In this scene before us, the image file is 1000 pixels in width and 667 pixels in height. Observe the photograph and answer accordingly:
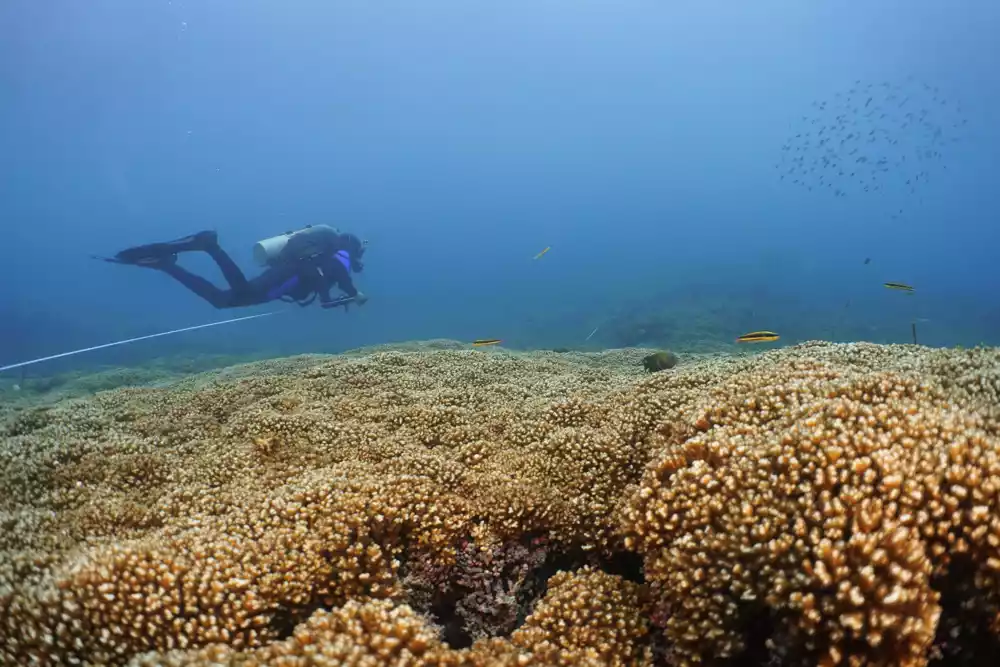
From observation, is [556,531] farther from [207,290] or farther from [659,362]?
[207,290]

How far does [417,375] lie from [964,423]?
9303 millimetres

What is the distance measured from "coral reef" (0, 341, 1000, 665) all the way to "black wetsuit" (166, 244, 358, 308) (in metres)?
11.9

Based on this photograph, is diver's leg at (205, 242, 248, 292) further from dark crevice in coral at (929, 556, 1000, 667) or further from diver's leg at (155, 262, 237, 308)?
dark crevice in coral at (929, 556, 1000, 667)

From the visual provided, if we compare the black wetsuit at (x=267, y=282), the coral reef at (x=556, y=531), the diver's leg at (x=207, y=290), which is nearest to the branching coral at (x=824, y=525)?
the coral reef at (x=556, y=531)

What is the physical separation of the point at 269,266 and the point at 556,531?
1793 centimetres

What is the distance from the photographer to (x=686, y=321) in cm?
4088

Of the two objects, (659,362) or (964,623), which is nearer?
(964,623)

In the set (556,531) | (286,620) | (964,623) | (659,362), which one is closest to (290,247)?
(659,362)

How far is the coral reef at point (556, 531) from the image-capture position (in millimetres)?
3166

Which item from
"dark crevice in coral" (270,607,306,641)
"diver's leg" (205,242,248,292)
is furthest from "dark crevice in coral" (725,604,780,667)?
"diver's leg" (205,242,248,292)

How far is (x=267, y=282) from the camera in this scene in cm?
1897

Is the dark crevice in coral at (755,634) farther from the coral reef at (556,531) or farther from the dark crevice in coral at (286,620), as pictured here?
the dark crevice in coral at (286,620)

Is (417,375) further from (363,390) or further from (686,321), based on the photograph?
(686,321)

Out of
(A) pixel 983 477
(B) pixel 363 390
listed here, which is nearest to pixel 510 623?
(A) pixel 983 477
